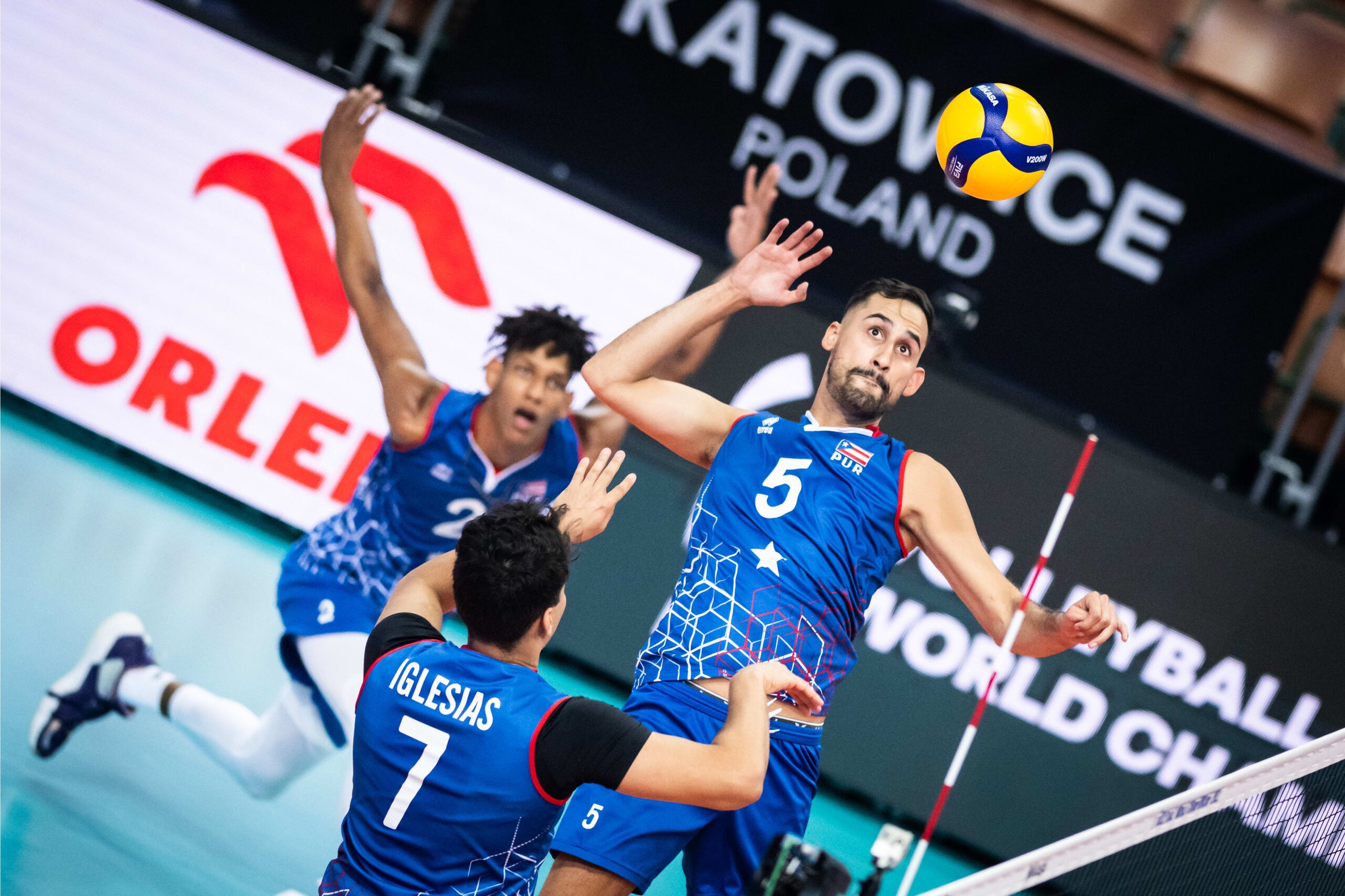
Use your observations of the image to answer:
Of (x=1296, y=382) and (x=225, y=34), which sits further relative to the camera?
(x=1296, y=382)

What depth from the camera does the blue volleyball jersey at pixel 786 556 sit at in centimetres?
372

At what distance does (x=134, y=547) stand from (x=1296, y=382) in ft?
26.1

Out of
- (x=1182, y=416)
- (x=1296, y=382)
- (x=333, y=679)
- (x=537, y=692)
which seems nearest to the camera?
(x=537, y=692)

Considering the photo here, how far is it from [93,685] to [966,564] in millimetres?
3360

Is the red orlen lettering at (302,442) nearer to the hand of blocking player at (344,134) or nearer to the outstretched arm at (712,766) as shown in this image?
the hand of blocking player at (344,134)

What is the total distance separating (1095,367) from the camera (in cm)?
819

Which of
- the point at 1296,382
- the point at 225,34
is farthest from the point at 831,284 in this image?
the point at 225,34

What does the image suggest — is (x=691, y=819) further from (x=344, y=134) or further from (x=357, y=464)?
(x=357, y=464)

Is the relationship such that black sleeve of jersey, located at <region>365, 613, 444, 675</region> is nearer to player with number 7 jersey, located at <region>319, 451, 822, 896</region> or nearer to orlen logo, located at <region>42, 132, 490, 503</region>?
player with number 7 jersey, located at <region>319, 451, 822, 896</region>

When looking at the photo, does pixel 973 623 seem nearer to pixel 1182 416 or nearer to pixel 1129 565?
pixel 1129 565

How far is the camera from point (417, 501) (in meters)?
5.15

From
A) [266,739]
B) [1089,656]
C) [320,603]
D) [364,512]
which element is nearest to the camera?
[266,739]

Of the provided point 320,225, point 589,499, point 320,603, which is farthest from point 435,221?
point 589,499

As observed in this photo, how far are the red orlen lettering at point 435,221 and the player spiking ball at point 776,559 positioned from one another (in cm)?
374
